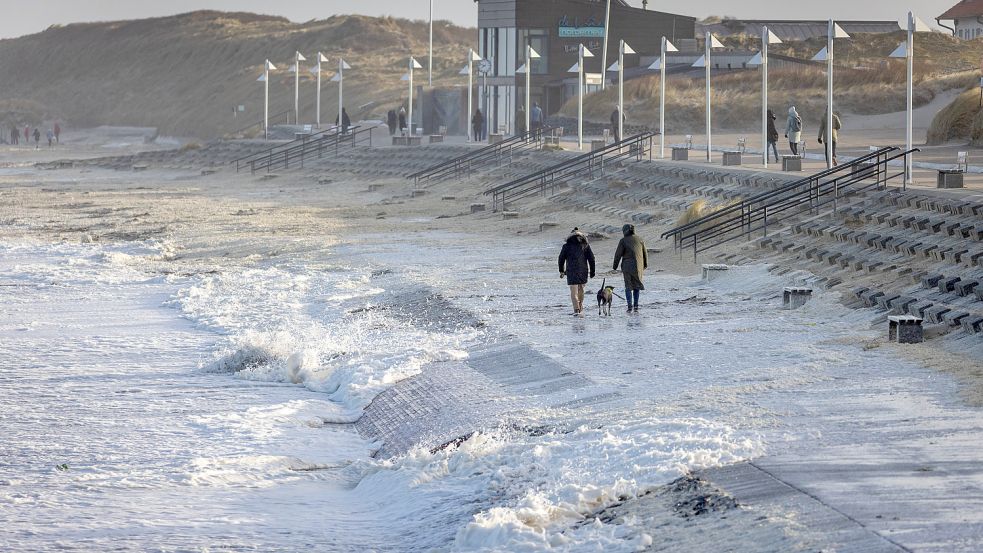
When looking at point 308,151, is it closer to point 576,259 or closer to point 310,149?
point 310,149

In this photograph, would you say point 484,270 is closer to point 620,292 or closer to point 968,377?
point 620,292

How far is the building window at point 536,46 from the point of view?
63.2 metres

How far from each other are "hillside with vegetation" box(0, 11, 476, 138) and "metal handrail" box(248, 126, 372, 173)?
18410 millimetres

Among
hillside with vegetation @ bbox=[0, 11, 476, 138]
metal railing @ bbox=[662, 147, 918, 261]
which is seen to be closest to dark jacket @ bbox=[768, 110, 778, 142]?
metal railing @ bbox=[662, 147, 918, 261]

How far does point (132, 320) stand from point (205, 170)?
39.1 meters

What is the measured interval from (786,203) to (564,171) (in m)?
14.0

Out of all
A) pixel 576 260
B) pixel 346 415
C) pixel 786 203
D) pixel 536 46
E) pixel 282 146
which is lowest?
pixel 346 415

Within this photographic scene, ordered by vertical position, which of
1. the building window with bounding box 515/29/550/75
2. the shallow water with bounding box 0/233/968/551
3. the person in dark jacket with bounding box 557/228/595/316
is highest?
the building window with bounding box 515/29/550/75

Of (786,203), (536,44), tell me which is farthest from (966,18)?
(786,203)

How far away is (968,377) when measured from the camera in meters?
14.7

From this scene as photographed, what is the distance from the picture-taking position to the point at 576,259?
2005cm

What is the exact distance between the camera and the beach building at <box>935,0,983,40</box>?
87750 mm

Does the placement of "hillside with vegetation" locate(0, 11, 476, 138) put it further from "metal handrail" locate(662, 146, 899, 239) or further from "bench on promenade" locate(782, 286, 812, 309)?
"bench on promenade" locate(782, 286, 812, 309)

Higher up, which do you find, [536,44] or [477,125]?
[536,44]
